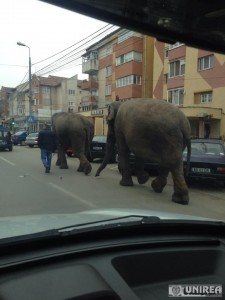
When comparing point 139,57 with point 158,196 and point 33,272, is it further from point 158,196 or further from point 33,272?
point 33,272

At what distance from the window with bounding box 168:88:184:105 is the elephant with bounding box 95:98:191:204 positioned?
25.8 metres

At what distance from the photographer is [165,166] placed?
11203 mm

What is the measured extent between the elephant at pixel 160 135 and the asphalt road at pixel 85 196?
527 millimetres

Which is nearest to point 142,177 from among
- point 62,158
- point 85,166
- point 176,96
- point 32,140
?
point 85,166

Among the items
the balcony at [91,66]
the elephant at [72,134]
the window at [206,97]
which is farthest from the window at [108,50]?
the elephant at [72,134]

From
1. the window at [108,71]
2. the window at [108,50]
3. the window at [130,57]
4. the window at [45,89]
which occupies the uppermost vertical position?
the window at [108,50]

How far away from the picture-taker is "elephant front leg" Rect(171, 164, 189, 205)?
1049 cm

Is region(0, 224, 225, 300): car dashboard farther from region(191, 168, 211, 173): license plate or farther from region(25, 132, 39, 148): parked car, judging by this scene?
region(25, 132, 39, 148): parked car

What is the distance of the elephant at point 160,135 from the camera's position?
10938mm

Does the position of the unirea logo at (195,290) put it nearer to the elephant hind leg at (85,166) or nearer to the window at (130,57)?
the elephant hind leg at (85,166)

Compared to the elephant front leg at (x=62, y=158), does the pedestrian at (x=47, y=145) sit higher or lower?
higher

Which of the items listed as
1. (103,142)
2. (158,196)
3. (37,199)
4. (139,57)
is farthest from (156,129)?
(139,57)

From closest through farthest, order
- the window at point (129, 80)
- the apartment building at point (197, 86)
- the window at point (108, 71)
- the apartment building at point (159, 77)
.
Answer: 1. the apartment building at point (197, 86)
2. the apartment building at point (159, 77)
3. the window at point (129, 80)
4. the window at point (108, 71)

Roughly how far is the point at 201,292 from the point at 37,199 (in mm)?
8571
